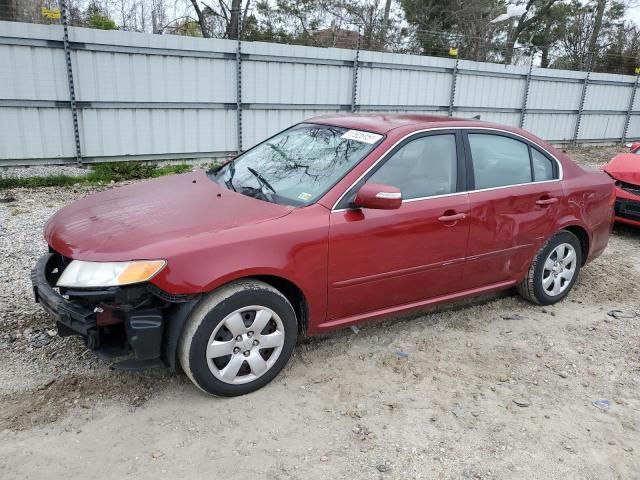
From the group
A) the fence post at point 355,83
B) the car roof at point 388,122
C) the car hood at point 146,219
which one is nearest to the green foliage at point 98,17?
the fence post at point 355,83

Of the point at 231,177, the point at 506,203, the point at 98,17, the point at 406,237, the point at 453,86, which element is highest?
the point at 98,17

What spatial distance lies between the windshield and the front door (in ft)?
0.68

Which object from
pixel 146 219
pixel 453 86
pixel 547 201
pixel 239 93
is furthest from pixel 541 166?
pixel 453 86

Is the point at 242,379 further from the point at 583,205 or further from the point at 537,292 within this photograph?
the point at 583,205

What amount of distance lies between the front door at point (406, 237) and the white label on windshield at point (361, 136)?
171 millimetres

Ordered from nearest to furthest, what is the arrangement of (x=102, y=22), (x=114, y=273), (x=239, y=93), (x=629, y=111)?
(x=114, y=273), (x=239, y=93), (x=102, y=22), (x=629, y=111)

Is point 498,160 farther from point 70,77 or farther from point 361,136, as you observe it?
point 70,77

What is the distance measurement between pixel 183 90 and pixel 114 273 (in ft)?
24.8

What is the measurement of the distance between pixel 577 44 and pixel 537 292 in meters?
27.3

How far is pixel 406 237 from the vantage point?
353 cm

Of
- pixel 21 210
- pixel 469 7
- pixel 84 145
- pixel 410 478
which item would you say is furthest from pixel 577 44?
pixel 410 478

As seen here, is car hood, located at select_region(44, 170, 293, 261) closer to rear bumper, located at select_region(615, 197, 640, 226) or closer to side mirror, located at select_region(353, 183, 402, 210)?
side mirror, located at select_region(353, 183, 402, 210)

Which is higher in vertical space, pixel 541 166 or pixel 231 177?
pixel 541 166

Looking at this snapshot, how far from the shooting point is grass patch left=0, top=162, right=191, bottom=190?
318 inches
